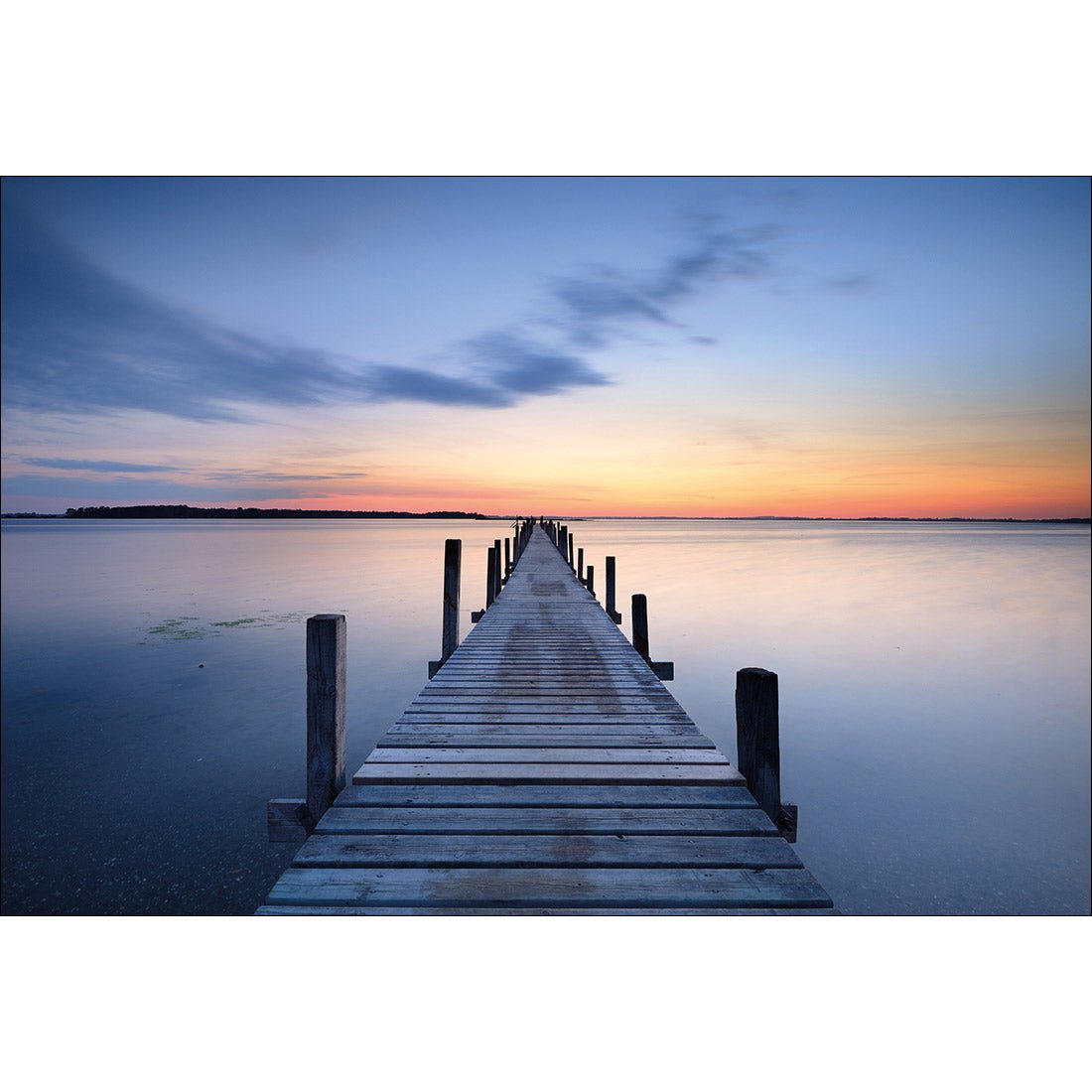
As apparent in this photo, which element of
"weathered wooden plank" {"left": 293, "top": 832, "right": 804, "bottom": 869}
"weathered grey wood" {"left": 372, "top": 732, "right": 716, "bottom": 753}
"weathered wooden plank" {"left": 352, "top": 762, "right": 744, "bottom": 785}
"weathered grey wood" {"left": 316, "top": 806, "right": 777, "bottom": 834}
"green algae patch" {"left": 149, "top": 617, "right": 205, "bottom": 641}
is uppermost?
"weathered grey wood" {"left": 372, "top": 732, "right": 716, "bottom": 753}

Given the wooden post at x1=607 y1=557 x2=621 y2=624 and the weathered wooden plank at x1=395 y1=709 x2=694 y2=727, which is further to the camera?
the wooden post at x1=607 y1=557 x2=621 y2=624

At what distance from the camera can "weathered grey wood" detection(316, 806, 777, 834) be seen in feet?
8.94

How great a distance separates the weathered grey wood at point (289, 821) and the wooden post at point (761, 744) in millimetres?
2225

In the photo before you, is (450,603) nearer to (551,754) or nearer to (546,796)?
(551,754)

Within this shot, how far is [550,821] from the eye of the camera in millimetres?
2801

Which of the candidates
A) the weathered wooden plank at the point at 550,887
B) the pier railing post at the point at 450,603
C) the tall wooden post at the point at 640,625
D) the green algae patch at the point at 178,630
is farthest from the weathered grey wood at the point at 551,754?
the green algae patch at the point at 178,630

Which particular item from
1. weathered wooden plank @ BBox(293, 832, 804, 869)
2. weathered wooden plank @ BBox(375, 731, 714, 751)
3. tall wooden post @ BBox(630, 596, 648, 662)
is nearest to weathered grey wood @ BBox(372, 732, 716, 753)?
weathered wooden plank @ BBox(375, 731, 714, 751)

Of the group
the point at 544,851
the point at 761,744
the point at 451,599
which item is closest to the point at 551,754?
the point at 544,851

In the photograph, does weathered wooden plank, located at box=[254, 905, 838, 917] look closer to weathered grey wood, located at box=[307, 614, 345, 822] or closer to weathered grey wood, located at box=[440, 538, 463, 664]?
weathered grey wood, located at box=[307, 614, 345, 822]

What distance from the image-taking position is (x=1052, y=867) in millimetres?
5672

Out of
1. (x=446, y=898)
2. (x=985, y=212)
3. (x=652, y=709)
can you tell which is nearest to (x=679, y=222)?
(x=985, y=212)

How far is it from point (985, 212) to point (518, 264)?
17.1 ft
